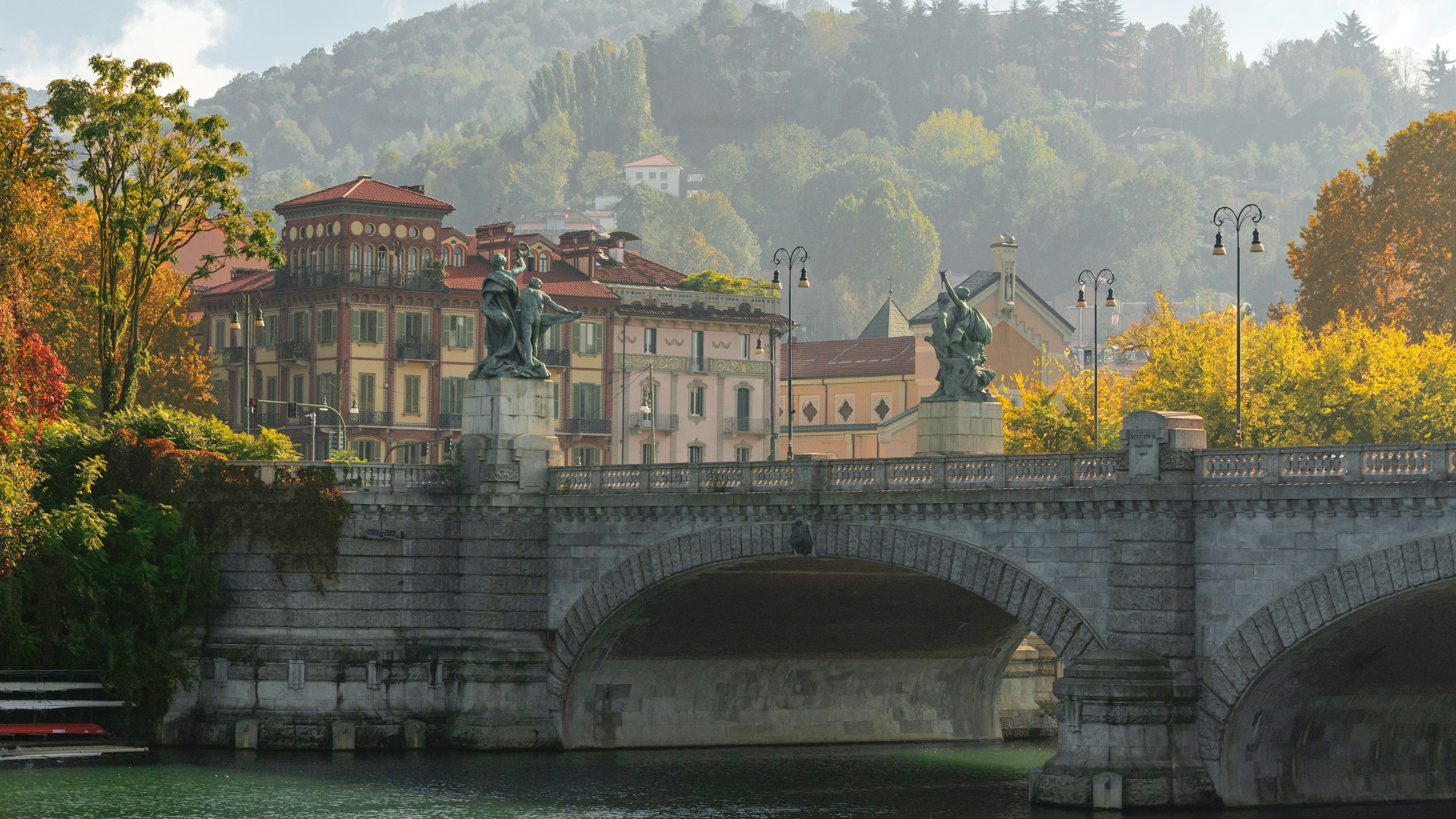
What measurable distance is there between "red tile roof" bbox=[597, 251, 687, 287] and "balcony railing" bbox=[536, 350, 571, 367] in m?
5.33

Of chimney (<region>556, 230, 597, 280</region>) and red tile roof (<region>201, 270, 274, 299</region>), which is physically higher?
chimney (<region>556, 230, 597, 280</region>)

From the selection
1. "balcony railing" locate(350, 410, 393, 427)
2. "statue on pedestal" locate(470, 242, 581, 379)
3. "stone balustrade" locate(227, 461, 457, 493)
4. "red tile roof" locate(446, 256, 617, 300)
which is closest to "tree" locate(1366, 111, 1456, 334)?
"red tile roof" locate(446, 256, 617, 300)

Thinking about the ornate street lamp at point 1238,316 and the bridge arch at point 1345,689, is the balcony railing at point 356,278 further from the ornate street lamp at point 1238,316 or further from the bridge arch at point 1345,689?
the bridge arch at point 1345,689

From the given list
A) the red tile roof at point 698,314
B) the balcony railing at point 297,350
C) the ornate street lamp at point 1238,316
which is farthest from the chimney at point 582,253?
the ornate street lamp at point 1238,316

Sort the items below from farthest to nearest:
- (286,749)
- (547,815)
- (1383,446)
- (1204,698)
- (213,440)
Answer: (213,440) → (286,749) → (547,815) → (1204,698) → (1383,446)

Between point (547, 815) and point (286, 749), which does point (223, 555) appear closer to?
point (286, 749)

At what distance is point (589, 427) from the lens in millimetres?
96312

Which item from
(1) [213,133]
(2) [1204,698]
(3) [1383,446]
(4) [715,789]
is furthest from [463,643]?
(3) [1383,446]

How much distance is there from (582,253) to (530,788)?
50471 mm

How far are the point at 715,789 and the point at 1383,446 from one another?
1891 centimetres

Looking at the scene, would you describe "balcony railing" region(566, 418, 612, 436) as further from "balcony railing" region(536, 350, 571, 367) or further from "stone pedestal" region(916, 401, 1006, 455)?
"stone pedestal" region(916, 401, 1006, 455)

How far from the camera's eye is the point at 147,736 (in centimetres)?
5659

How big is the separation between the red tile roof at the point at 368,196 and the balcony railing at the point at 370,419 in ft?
28.4

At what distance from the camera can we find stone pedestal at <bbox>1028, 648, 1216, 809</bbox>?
44188 millimetres
